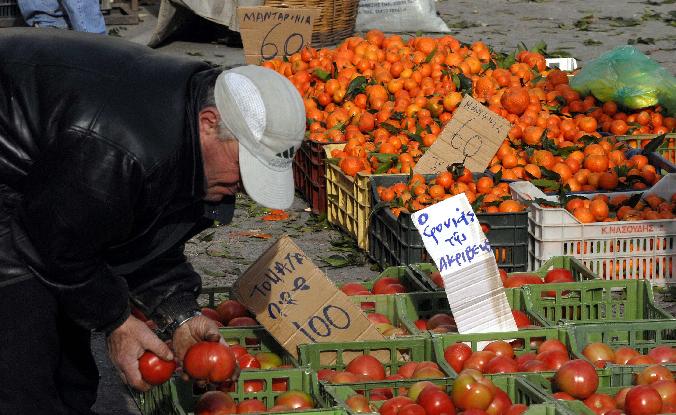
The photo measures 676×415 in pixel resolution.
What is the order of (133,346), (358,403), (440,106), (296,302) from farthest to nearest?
(440,106) → (296,302) → (358,403) → (133,346)

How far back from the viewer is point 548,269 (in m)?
5.54

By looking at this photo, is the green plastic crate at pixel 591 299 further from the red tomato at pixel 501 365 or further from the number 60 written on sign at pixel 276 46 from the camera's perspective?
the number 60 written on sign at pixel 276 46

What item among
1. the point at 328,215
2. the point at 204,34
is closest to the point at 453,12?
the point at 204,34

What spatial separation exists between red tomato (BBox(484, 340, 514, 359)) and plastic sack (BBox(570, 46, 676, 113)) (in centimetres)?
390

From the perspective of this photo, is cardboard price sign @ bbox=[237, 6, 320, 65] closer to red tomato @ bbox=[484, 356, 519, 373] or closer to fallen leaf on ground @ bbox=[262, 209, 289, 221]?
fallen leaf on ground @ bbox=[262, 209, 289, 221]

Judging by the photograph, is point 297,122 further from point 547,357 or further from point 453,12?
point 453,12

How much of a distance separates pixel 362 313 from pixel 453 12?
37.0ft

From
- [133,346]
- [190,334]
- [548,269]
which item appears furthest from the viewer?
[548,269]

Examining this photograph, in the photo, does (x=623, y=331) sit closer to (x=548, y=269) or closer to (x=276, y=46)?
(x=548, y=269)

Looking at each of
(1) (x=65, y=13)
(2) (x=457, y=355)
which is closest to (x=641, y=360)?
(2) (x=457, y=355)

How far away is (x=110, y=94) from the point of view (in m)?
3.21

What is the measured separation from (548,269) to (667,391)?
64.0 inches

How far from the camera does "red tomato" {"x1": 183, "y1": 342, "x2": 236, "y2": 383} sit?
139 inches

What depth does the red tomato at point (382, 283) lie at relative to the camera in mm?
5285
